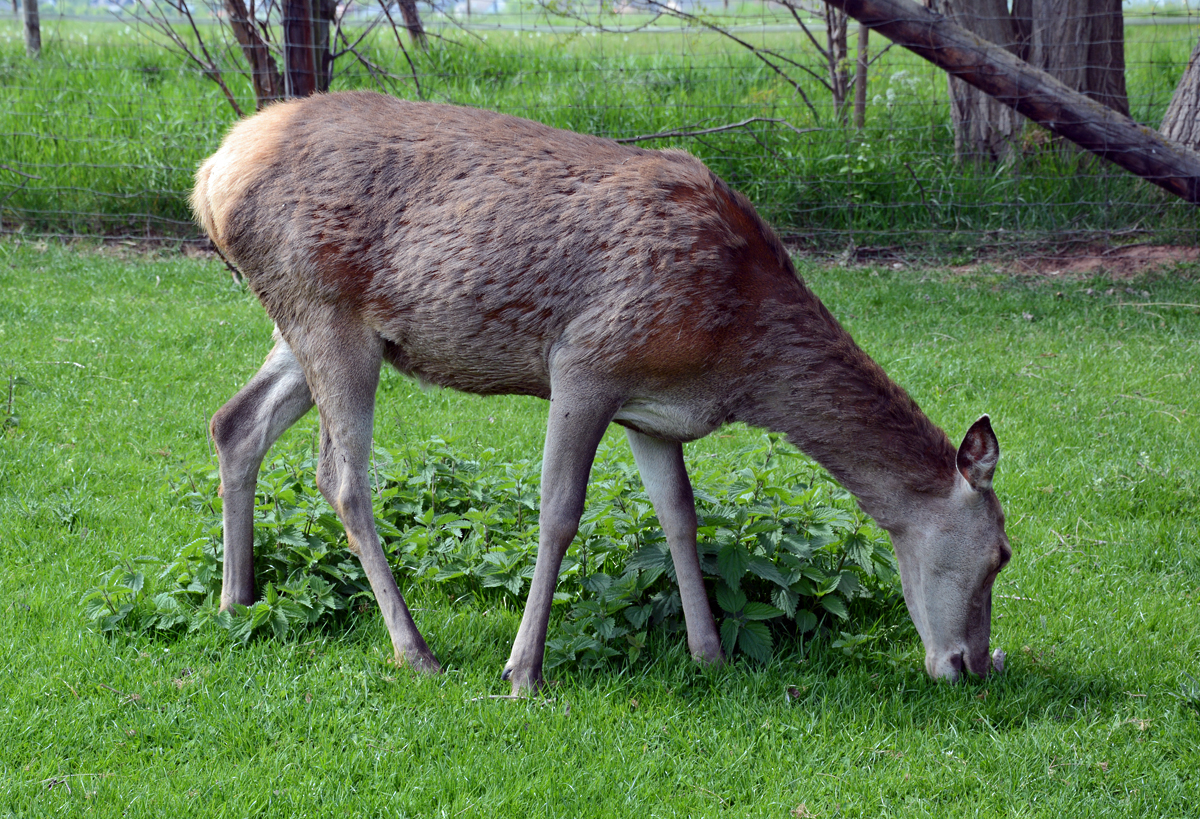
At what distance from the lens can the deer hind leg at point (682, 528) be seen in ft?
13.2

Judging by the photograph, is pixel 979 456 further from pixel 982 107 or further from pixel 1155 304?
pixel 982 107

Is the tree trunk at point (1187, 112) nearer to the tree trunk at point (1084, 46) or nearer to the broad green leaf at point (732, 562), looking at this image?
the tree trunk at point (1084, 46)

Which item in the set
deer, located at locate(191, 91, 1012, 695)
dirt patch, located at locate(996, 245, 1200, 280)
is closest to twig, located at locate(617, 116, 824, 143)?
dirt patch, located at locate(996, 245, 1200, 280)

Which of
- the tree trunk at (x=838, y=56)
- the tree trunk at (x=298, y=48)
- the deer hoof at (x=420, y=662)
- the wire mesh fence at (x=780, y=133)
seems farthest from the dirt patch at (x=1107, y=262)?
the deer hoof at (x=420, y=662)

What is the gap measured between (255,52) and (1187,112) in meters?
8.04

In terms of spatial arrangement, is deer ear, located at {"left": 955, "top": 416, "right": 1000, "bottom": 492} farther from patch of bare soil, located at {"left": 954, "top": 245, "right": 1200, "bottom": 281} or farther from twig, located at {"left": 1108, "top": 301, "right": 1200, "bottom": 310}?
patch of bare soil, located at {"left": 954, "top": 245, "right": 1200, "bottom": 281}

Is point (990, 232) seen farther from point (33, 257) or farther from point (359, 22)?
point (33, 257)

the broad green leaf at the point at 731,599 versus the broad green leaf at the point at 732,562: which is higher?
the broad green leaf at the point at 732,562

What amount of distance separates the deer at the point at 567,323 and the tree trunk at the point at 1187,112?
24.2ft

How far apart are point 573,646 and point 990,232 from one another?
7.42m

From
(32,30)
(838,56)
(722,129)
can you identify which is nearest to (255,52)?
(722,129)

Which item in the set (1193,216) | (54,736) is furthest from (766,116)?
(54,736)

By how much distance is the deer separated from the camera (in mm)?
3693

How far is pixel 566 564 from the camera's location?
14.1ft
